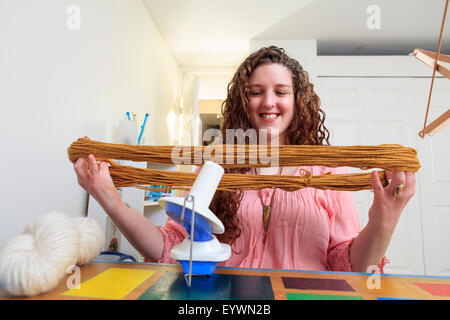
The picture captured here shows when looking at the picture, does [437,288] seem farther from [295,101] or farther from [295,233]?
[295,101]

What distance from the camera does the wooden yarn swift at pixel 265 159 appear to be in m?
0.42

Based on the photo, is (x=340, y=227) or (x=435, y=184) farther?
(x=435, y=184)

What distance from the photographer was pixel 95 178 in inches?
18.6

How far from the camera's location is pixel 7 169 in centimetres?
68

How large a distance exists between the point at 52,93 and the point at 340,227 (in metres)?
0.99

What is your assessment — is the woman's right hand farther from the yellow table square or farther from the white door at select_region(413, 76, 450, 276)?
the white door at select_region(413, 76, 450, 276)

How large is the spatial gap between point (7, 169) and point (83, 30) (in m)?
0.68

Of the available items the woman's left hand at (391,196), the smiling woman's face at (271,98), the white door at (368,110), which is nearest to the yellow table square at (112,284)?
the woman's left hand at (391,196)

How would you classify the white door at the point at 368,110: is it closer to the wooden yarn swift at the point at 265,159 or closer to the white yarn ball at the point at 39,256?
the wooden yarn swift at the point at 265,159

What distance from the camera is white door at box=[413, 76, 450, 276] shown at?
202 cm

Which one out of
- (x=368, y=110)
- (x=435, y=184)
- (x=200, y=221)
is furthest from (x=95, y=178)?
(x=435, y=184)

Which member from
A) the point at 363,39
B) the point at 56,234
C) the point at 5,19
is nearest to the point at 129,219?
the point at 56,234

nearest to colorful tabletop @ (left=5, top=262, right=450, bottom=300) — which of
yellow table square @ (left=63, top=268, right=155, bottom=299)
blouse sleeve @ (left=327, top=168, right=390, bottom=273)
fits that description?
yellow table square @ (left=63, top=268, right=155, bottom=299)

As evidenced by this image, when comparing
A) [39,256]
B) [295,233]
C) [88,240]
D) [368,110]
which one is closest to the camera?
[39,256]
